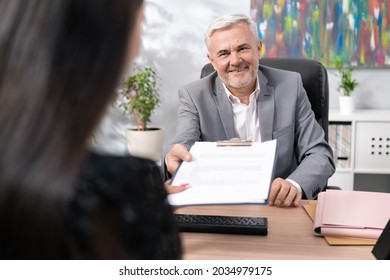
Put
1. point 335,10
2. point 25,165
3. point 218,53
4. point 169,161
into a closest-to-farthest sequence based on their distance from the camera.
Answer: point 25,165 < point 169,161 < point 218,53 < point 335,10

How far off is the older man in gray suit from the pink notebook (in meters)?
0.58

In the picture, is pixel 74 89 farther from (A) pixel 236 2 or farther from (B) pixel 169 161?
(A) pixel 236 2

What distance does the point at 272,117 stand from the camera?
1924mm

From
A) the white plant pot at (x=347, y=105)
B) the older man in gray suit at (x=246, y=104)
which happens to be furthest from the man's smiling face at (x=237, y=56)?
the white plant pot at (x=347, y=105)

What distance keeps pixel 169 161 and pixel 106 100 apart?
3.22 feet

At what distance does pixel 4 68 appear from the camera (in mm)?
421

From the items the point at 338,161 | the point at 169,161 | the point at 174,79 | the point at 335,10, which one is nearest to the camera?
the point at 169,161

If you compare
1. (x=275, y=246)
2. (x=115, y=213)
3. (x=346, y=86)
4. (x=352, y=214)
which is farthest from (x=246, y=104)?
(x=115, y=213)

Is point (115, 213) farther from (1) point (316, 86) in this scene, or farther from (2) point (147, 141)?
(2) point (147, 141)

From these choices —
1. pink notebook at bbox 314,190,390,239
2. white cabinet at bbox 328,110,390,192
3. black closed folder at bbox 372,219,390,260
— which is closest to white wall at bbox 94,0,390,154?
white cabinet at bbox 328,110,390,192

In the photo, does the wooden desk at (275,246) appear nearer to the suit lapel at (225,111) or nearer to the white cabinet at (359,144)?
the suit lapel at (225,111)

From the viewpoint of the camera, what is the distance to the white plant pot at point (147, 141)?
11.0ft

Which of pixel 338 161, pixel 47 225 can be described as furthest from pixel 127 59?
pixel 338 161

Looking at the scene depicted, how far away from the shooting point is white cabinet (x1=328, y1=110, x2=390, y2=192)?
118 inches
